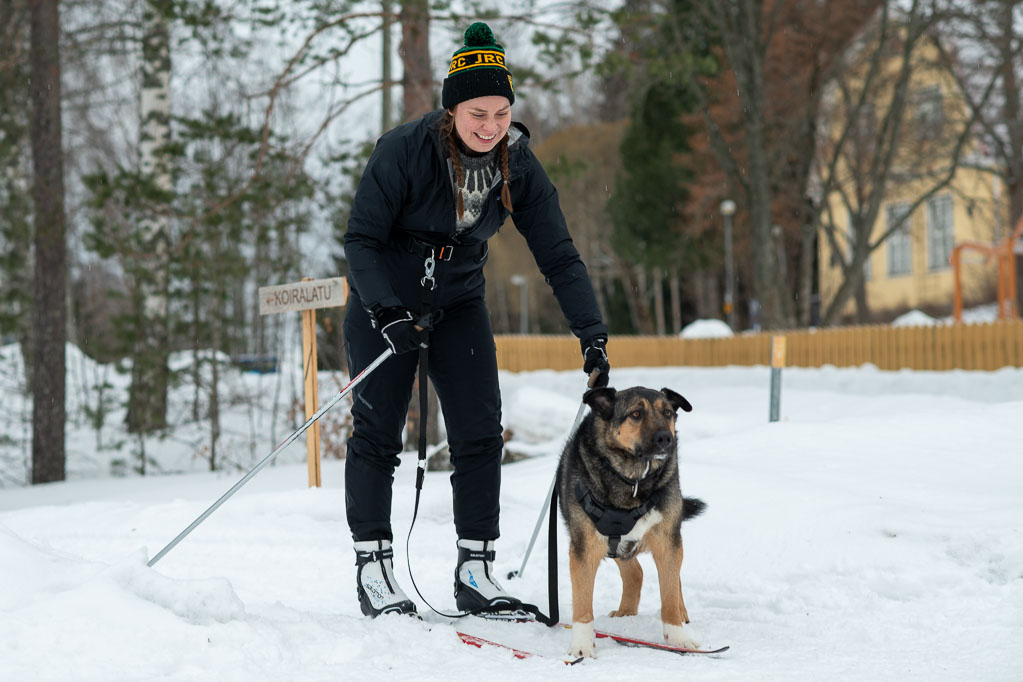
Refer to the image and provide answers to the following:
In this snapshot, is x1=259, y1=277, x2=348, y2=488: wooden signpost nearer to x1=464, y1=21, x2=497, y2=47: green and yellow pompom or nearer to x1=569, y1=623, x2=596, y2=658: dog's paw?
x1=464, y1=21, x2=497, y2=47: green and yellow pompom

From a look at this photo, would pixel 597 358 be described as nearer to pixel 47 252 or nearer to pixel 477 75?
pixel 477 75

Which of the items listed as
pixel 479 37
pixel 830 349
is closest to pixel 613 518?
pixel 479 37

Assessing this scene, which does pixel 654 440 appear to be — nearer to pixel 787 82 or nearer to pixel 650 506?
pixel 650 506

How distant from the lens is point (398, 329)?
3.63m

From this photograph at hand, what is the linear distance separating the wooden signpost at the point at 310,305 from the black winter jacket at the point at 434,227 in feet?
7.13

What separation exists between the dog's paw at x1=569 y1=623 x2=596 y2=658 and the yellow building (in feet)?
64.9

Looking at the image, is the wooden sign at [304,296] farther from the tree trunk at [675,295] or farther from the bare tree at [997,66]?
the tree trunk at [675,295]

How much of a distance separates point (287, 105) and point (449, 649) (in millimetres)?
10107

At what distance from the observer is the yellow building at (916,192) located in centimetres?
2636

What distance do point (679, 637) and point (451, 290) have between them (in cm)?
165

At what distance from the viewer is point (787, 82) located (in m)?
27.8

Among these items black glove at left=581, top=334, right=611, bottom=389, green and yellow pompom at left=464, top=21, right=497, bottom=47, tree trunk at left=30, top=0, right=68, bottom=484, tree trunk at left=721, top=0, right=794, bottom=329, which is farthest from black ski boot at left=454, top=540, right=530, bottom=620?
tree trunk at left=721, top=0, right=794, bottom=329

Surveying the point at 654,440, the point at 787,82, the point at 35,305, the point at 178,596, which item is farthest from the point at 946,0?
the point at 178,596

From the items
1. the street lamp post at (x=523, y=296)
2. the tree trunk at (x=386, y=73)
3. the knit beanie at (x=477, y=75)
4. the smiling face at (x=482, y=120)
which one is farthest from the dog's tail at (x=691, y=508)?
the street lamp post at (x=523, y=296)
